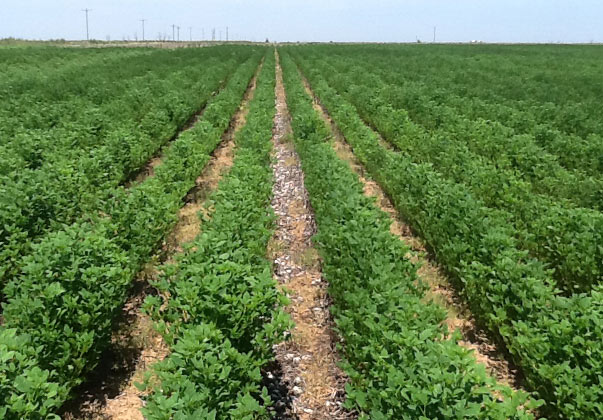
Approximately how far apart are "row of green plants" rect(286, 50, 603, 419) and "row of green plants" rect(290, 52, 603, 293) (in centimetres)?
32

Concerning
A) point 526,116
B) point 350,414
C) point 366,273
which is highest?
point 526,116

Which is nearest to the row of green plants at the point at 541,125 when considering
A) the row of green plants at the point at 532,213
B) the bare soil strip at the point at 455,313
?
the row of green plants at the point at 532,213

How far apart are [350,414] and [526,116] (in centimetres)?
1258

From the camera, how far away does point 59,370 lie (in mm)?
3785

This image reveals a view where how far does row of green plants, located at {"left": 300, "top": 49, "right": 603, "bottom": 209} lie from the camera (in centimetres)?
795

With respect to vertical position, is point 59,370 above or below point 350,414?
above

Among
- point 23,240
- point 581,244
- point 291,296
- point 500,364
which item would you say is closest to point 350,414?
point 500,364

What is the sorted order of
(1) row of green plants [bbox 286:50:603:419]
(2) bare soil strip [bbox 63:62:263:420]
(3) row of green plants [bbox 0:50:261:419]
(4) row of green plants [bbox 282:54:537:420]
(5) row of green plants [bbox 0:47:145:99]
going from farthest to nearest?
(5) row of green plants [bbox 0:47:145:99]
(2) bare soil strip [bbox 63:62:263:420]
(1) row of green plants [bbox 286:50:603:419]
(3) row of green plants [bbox 0:50:261:419]
(4) row of green plants [bbox 282:54:537:420]

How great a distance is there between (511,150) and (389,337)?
322 inches

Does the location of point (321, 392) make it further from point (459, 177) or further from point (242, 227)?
point (459, 177)

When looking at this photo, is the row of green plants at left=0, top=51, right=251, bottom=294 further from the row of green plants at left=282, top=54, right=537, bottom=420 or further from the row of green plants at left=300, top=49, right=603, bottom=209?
the row of green plants at left=300, top=49, right=603, bottom=209

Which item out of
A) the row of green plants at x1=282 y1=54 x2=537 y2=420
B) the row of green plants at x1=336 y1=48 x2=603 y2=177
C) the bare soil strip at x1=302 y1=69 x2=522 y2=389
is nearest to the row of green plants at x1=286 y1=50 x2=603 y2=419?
the bare soil strip at x1=302 y1=69 x2=522 y2=389

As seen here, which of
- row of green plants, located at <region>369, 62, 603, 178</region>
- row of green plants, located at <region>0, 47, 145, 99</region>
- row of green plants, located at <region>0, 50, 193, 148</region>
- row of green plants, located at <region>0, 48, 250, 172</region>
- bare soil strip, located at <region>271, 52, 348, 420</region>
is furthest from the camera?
row of green plants, located at <region>0, 47, 145, 99</region>

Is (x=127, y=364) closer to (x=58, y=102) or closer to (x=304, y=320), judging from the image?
(x=304, y=320)
